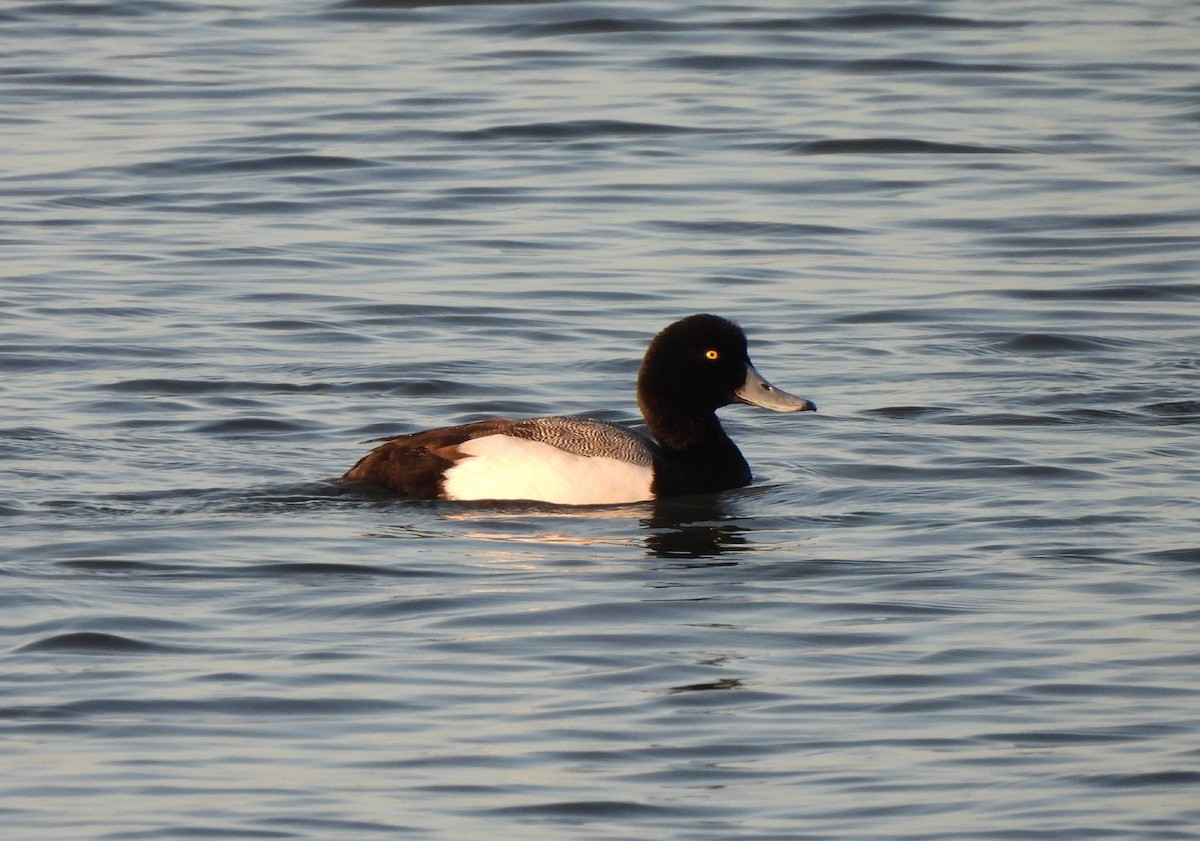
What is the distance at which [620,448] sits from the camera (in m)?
9.74

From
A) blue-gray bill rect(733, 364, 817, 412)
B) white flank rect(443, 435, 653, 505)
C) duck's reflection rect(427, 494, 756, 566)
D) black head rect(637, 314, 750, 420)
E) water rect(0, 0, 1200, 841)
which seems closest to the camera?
water rect(0, 0, 1200, 841)

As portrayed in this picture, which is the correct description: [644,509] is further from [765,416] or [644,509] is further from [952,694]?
[952,694]

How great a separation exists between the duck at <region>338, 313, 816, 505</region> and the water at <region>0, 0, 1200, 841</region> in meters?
0.14

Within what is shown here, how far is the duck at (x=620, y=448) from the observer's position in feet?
31.0

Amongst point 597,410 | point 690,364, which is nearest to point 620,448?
point 690,364

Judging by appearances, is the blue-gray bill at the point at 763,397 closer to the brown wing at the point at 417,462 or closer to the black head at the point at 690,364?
the black head at the point at 690,364

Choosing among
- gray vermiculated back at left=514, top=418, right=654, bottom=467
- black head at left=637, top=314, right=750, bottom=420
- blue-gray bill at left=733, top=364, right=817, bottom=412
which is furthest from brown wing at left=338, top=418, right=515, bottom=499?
blue-gray bill at left=733, top=364, right=817, bottom=412

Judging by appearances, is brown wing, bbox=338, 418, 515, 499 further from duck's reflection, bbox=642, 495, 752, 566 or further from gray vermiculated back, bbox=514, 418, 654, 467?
duck's reflection, bbox=642, 495, 752, 566

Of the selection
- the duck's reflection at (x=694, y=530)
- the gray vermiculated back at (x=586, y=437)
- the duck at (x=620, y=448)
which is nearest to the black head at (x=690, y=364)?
the duck at (x=620, y=448)

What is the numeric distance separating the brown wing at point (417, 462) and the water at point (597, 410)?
0.08 m

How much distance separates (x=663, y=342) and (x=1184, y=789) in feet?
15.0

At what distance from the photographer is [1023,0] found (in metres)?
23.7

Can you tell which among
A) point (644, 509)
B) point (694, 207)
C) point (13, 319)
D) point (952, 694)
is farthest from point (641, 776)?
point (694, 207)

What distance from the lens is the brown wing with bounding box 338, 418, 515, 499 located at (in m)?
9.42
